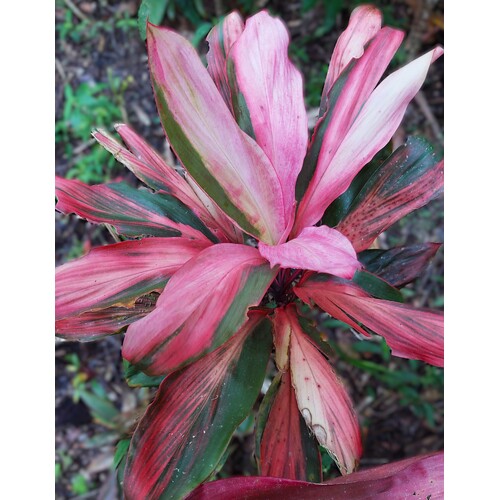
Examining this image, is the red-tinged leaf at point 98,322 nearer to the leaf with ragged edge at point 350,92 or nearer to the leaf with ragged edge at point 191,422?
the leaf with ragged edge at point 191,422

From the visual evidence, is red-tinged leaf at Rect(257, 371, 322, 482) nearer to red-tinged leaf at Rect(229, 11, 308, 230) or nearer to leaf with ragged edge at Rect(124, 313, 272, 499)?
leaf with ragged edge at Rect(124, 313, 272, 499)

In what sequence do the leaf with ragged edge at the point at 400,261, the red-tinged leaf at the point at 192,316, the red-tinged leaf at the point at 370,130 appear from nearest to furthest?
1. the red-tinged leaf at the point at 192,316
2. the red-tinged leaf at the point at 370,130
3. the leaf with ragged edge at the point at 400,261

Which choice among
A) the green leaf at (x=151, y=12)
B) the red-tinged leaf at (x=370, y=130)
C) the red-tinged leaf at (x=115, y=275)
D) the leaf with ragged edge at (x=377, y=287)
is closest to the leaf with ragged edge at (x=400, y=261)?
the leaf with ragged edge at (x=377, y=287)

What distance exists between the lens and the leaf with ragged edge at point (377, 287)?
0.76m

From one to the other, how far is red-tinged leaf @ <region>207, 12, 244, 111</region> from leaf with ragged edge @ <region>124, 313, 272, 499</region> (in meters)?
0.36

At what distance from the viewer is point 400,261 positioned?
0.82 meters

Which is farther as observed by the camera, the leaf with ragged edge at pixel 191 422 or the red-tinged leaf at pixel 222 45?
the red-tinged leaf at pixel 222 45

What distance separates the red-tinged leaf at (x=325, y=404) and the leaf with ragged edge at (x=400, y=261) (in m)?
0.19

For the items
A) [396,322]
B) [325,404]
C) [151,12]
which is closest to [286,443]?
[325,404]

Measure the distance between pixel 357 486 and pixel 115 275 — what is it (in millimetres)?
394

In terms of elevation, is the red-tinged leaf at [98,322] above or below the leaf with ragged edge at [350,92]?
below

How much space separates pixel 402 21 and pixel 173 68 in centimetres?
39

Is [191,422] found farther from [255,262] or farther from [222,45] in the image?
[222,45]
